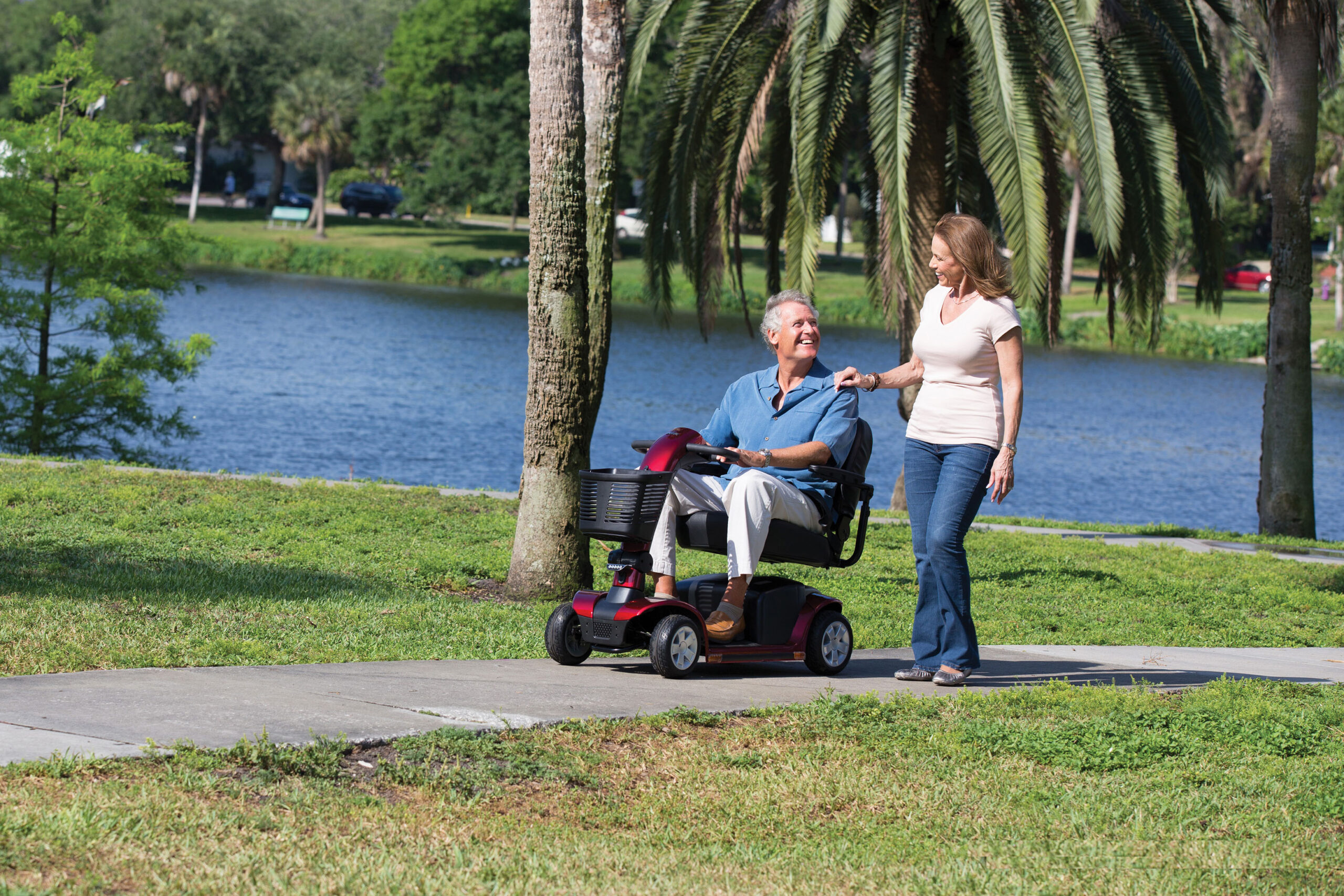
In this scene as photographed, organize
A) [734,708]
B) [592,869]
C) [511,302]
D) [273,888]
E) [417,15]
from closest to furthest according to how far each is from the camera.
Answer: [273,888]
[592,869]
[734,708]
[511,302]
[417,15]

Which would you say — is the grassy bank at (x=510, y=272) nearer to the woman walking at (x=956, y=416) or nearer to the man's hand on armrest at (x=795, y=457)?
the woman walking at (x=956, y=416)

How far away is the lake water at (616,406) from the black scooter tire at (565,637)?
13.5 metres

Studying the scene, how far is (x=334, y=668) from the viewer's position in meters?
5.82

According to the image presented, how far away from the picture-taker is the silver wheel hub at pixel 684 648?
5.98 meters

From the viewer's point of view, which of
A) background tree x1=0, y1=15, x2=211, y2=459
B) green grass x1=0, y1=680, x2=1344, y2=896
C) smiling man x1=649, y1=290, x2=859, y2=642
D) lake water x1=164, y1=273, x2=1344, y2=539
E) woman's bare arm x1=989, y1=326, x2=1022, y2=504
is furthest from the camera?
lake water x1=164, y1=273, x2=1344, y2=539

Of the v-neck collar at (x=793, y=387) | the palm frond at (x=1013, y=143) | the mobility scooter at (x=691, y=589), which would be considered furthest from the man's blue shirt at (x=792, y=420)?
the palm frond at (x=1013, y=143)

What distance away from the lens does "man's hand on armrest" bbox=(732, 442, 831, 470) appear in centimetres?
608

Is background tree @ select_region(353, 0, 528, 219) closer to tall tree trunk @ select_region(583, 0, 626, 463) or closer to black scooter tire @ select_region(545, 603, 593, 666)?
tall tree trunk @ select_region(583, 0, 626, 463)

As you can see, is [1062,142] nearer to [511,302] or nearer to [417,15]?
[511,302]

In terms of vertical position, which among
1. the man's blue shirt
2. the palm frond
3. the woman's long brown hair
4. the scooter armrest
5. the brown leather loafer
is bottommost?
the brown leather loafer

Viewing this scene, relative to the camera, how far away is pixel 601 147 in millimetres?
9375

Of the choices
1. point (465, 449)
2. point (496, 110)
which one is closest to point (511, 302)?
point (496, 110)

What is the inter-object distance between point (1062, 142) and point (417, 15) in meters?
63.7

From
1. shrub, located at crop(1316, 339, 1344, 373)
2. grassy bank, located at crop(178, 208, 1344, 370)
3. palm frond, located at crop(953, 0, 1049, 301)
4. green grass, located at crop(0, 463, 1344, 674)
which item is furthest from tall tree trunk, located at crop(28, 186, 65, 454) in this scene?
shrub, located at crop(1316, 339, 1344, 373)
